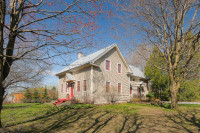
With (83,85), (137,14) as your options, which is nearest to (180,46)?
(137,14)

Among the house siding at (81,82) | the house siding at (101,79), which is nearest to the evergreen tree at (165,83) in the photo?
the house siding at (101,79)

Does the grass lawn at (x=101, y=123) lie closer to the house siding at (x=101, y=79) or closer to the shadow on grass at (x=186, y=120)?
the shadow on grass at (x=186, y=120)

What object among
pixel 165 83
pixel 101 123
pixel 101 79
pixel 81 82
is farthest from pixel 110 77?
pixel 101 123

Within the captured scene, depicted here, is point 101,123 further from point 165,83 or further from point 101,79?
point 165,83

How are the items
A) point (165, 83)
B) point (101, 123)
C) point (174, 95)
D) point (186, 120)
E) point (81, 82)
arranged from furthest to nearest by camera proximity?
point (165, 83) < point (81, 82) < point (174, 95) < point (186, 120) < point (101, 123)

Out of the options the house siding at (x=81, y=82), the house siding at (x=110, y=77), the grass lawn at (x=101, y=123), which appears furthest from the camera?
the house siding at (x=110, y=77)

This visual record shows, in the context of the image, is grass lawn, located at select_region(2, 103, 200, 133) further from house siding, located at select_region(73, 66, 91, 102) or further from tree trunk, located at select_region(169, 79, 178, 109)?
house siding, located at select_region(73, 66, 91, 102)

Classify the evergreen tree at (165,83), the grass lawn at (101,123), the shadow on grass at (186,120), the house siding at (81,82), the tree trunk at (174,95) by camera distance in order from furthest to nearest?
the evergreen tree at (165,83) < the house siding at (81,82) < the tree trunk at (174,95) < the shadow on grass at (186,120) < the grass lawn at (101,123)

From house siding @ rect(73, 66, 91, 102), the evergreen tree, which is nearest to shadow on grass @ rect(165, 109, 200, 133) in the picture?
house siding @ rect(73, 66, 91, 102)

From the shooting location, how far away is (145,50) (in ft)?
40.2

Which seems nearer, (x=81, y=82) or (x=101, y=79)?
(x=101, y=79)

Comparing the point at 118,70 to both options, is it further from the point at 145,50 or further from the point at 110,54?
the point at 145,50

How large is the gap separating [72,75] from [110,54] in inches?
226

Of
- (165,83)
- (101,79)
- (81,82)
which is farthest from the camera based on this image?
(165,83)
